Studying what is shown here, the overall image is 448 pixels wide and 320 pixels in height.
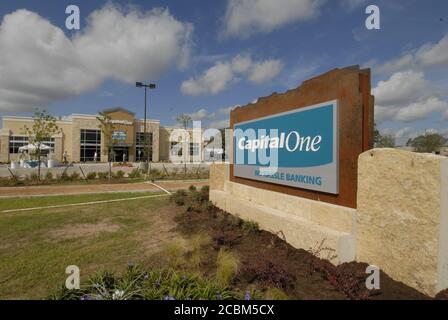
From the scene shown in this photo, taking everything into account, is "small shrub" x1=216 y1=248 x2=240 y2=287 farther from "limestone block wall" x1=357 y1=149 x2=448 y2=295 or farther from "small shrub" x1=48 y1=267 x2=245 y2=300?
"limestone block wall" x1=357 y1=149 x2=448 y2=295

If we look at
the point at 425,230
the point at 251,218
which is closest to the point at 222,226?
the point at 251,218

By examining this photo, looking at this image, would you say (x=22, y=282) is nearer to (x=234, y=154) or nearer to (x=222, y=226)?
(x=222, y=226)

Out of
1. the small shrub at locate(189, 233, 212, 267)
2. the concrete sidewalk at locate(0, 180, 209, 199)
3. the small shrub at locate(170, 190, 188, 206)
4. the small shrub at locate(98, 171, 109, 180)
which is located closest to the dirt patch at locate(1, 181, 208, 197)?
the concrete sidewalk at locate(0, 180, 209, 199)

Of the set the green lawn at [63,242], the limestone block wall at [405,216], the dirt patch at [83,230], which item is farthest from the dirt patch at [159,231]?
the limestone block wall at [405,216]

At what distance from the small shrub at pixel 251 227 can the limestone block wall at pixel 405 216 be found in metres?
2.51

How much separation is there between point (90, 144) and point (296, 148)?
5041 centimetres

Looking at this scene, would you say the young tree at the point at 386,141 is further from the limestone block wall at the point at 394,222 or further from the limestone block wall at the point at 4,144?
the limestone block wall at the point at 4,144

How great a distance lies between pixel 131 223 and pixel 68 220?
2027 millimetres

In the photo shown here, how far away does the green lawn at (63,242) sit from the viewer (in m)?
4.28

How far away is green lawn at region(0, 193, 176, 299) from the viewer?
428 cm

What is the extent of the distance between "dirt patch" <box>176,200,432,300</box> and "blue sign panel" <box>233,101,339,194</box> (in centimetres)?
142

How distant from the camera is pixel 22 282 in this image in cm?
414

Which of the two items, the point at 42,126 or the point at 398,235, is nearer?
the point at 398,235

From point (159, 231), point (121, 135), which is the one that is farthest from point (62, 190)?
point (121, 135)
